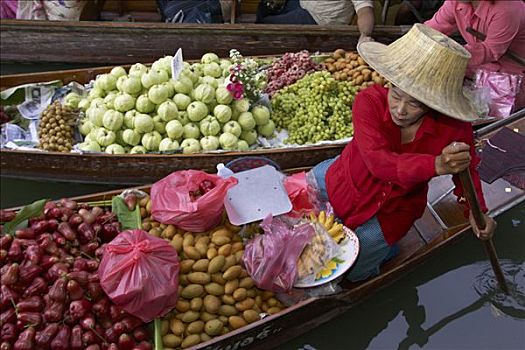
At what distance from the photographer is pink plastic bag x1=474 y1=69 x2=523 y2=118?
4000 millimetres

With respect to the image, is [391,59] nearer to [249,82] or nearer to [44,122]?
[249,82]

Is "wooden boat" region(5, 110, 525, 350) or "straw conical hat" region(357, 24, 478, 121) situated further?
"wooden boat" region(5, 110, 525, 350)

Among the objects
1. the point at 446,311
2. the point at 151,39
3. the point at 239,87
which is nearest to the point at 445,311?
the point at 446,311

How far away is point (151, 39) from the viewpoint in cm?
485

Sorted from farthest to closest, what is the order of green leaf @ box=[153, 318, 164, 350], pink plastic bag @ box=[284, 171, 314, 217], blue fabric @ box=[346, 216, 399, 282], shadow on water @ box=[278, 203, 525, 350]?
shadow on water @ box=[278, 203, 525, 350], pink plastic bag @ box=[284, 171, 314, 217], blue fabric @ box=[346, 216, 399, 282], green leaf @ box=[153, 318, 164, 350]

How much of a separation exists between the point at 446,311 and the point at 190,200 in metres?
1.86

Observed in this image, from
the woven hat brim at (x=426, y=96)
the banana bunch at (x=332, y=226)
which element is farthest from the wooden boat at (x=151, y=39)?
the woven hat brim at (x=426, y=96)

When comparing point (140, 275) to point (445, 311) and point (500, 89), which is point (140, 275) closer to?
point (445, 311)

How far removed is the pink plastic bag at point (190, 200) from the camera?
8.91 ft

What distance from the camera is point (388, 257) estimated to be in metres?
3.17

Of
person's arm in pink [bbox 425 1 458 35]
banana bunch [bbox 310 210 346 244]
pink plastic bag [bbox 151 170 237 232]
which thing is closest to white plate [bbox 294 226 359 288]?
banana bunch [bbox 310 210 346 244]

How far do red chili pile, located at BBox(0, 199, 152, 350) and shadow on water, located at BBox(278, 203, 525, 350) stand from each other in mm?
1166

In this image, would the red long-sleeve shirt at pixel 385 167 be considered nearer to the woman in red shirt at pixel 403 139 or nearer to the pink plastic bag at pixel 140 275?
the woman in red shirt at pixel 403 139

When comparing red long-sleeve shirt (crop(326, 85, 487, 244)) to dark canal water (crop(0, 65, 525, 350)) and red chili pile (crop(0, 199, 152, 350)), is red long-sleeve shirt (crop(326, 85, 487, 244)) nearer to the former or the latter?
dark canal water (crop(0, 65, 525, 350))
